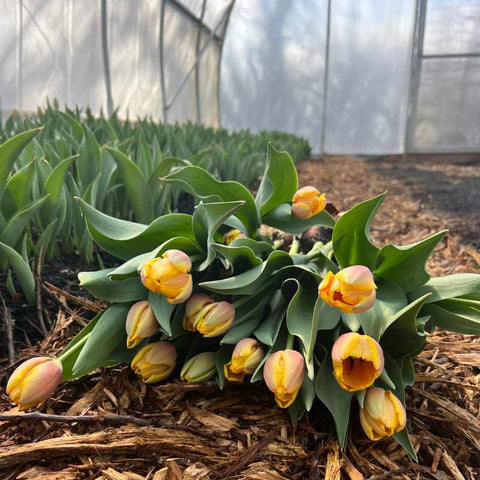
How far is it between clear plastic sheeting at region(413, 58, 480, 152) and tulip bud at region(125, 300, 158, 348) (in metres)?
9.92

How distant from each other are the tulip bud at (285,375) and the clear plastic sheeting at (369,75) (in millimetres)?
9942

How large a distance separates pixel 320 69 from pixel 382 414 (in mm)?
10445

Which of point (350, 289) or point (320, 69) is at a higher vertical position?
point (320, 69)

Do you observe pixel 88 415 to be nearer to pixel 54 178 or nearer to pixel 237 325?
pixel 237 325

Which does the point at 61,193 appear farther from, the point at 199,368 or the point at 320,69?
the point at 320,69

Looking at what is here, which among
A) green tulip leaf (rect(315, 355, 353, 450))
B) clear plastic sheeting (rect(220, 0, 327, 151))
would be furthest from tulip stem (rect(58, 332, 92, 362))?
clear plastic sheeting (rect(220, 0, 327, 151))

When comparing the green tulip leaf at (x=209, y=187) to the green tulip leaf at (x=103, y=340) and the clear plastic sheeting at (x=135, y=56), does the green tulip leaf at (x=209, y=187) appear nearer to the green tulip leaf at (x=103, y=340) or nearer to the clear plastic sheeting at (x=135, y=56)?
the green tulip leaf at (x=103, y=340)

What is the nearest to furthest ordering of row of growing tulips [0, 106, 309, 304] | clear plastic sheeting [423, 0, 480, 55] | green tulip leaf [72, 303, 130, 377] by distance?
green tulip leaf [72, 303, 130, 377] → row of growing tulips [0, 106, 309, 304] → clear plastic sheeting [423, 0, 480, 55]

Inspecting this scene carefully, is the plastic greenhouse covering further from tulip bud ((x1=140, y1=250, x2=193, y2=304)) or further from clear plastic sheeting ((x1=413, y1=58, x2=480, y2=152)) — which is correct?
tulip bud ((x1=140, y1=250, x2=193, y2=304))

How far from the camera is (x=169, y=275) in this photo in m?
0.69

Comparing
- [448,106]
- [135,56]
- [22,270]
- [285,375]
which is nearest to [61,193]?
Answer: [22,270]

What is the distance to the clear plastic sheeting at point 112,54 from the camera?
4.57 meters

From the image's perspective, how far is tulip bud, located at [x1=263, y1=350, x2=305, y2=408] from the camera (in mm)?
656

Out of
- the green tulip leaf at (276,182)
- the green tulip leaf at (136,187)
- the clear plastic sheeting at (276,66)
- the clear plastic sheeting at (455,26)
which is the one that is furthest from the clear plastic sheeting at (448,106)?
the green tulip leaf at (276,182)
